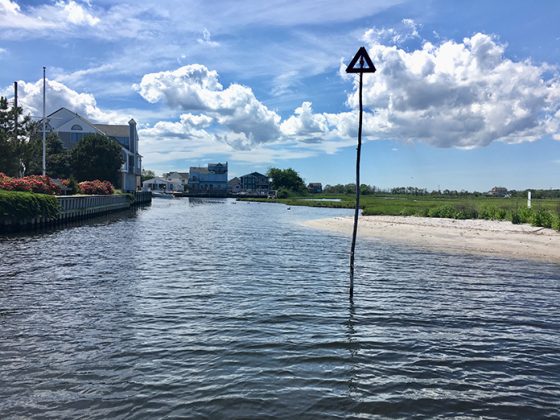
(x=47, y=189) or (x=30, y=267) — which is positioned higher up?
(x=47, y=189)

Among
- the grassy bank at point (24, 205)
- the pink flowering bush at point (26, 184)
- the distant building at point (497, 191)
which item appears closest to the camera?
the grassy bank at point (24, 205)

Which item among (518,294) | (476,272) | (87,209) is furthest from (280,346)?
(87,209)

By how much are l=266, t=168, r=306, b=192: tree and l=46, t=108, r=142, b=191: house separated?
73550mm

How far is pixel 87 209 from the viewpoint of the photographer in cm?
5281

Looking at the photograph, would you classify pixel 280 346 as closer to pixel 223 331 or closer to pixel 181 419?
pixel 223 331

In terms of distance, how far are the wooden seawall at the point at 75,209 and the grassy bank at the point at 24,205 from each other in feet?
1.30

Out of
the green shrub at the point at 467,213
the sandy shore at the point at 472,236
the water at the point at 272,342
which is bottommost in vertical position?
the water at the point at 272,342

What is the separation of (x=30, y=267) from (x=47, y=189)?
28.1m

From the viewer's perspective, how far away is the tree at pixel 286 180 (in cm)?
18725

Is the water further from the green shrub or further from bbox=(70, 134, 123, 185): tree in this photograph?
bbox=(70, 134, 123, 185): tree

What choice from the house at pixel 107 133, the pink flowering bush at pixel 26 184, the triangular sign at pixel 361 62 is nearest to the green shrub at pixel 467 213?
the triangular sign at pixel 361 62

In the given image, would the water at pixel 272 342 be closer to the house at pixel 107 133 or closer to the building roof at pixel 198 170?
the house at pixel 107 133

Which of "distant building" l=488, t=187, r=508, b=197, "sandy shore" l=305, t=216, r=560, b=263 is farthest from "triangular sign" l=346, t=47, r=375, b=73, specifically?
"distant building" l=488, t=187, r=508, b=197

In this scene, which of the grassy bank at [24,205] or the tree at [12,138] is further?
the tree at [12,138]
